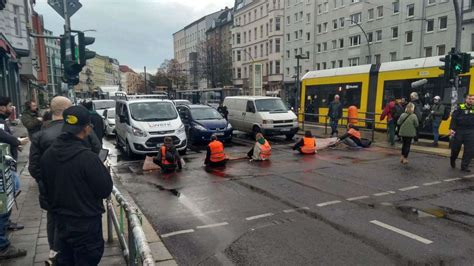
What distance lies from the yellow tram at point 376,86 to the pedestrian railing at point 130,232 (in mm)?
14183

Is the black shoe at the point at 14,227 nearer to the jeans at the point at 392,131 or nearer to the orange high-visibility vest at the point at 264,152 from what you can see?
the orange high-visibility vest at the point at 264,152

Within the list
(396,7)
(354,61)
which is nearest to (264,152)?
(396,7)

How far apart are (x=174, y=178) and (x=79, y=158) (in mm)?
6824

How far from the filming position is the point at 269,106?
18109 millimetres

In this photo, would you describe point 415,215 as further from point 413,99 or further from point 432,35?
point 432,35

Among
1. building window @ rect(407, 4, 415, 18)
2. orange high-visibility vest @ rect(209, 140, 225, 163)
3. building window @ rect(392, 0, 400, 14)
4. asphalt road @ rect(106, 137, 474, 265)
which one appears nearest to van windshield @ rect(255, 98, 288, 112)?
asphalt road @ rect(106, 137, 474, 265)

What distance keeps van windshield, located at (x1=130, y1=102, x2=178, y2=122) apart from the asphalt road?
2.62m

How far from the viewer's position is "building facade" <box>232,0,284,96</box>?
66125 mm

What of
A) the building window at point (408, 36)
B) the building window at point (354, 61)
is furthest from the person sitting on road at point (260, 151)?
the building window at point (354, 61)

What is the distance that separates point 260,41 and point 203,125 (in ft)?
193

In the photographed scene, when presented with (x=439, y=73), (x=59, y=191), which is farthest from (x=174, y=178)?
(x=439, y=73)

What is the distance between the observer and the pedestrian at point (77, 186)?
2.97m

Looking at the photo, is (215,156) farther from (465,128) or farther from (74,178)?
(74,178)

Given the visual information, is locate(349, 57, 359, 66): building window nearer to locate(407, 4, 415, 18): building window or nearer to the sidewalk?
locate(407, 4, 415, 18): building window
